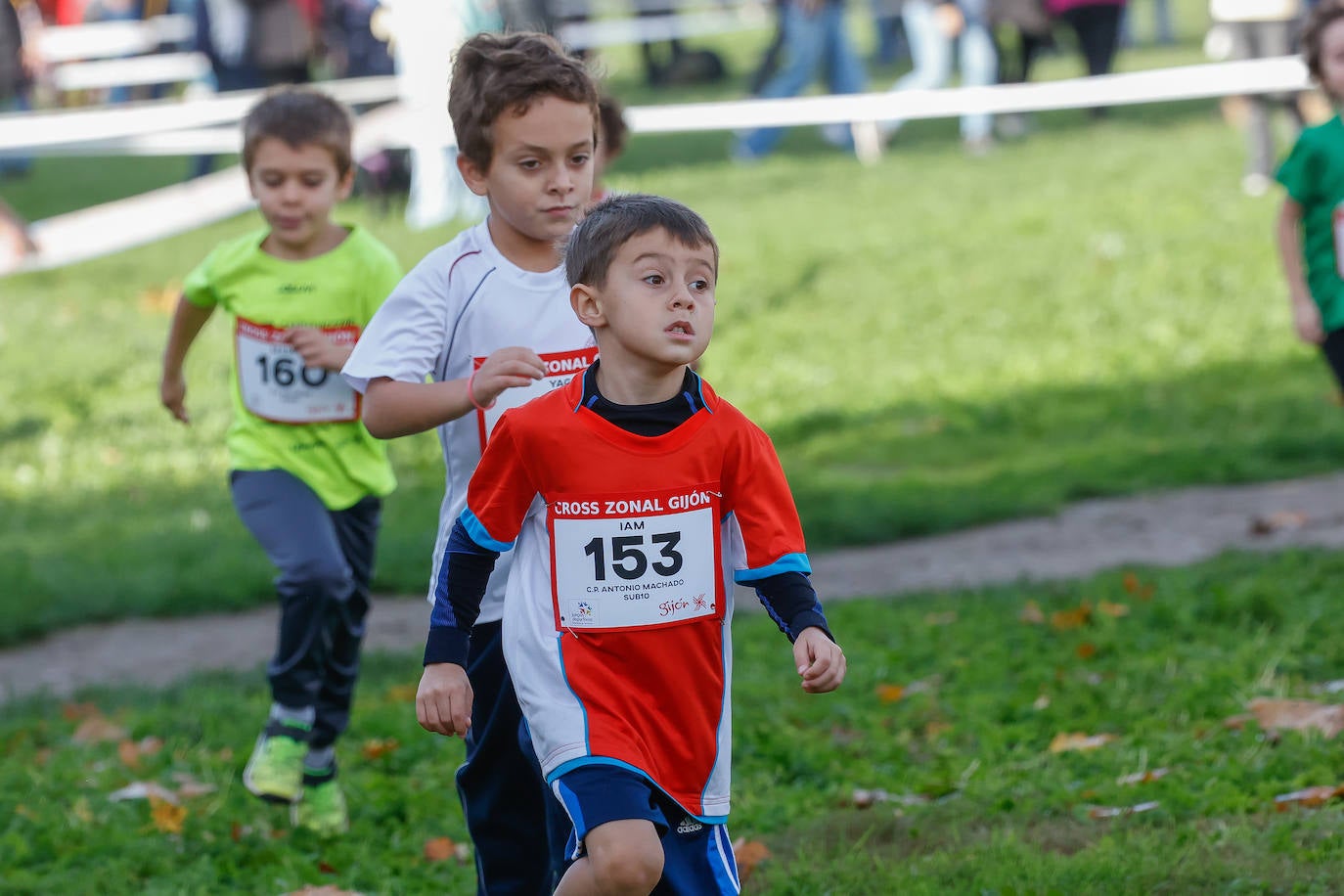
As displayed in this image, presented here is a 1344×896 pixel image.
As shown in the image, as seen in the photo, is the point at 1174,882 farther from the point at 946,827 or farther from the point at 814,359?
the point at 814,359

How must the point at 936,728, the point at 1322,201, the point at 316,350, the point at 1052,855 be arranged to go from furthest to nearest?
1. the point at 1322,201
2. the point at 936,728
3. the point at 316,350
4. the point at 1052,855

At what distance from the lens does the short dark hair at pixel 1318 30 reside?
18.8ft

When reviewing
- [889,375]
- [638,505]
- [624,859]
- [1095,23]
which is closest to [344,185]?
[638,505]

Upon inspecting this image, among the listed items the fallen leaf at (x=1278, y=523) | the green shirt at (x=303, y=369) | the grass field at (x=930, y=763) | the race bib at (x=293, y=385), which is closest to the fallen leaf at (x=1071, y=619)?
the grass field at (x=930, y=763)

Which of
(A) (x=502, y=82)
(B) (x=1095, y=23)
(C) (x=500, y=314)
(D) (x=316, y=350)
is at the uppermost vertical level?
(A) (x=502, y=82)

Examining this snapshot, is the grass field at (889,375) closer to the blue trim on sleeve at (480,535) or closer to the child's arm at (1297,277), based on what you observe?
the child's arm at (1297,277)

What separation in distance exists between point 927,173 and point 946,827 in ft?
43.7

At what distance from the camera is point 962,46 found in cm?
1898

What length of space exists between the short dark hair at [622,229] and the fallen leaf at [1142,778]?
7.49ft

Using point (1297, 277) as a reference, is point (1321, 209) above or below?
above

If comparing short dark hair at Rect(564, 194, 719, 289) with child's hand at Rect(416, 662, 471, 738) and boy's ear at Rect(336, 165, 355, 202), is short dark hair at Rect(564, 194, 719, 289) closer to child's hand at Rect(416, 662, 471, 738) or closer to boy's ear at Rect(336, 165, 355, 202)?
child's hand at Rect(416, 662, 471, 738)

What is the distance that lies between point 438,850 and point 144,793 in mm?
1047

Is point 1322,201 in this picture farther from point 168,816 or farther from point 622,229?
point 168,816

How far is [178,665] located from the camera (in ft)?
23.2
